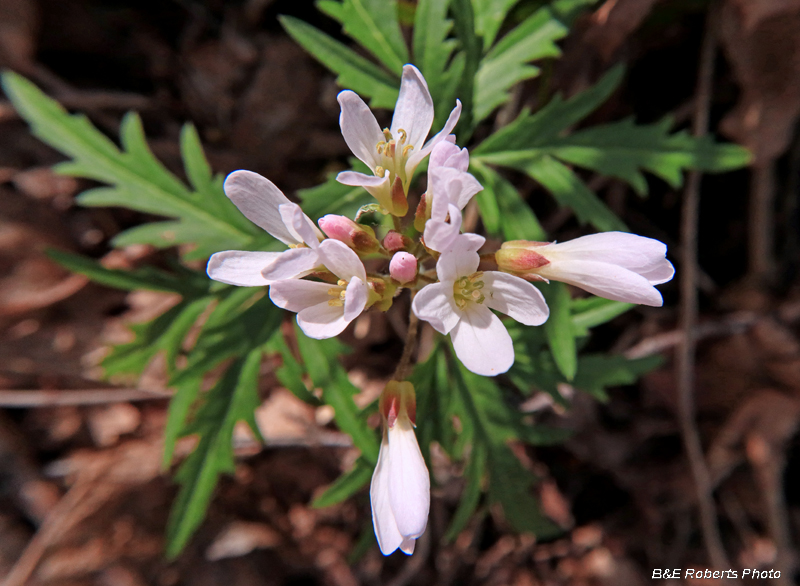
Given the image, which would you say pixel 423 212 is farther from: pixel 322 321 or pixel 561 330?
pixel 561 330

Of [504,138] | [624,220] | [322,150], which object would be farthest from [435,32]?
[624,220]

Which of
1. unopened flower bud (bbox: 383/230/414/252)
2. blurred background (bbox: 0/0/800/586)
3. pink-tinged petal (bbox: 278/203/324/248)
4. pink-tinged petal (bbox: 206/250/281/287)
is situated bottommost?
blurred background (bbox: 0/0/800/586)

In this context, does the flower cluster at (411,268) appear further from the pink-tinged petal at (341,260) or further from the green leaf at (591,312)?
the green leaf at (591,312)

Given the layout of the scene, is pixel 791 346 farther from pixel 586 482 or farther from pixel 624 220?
pixel 586 482

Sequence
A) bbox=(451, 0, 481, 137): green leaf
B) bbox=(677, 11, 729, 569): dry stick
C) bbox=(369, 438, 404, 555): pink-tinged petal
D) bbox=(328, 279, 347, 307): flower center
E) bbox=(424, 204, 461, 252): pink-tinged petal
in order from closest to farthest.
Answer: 1. bbox=(424, 204, 461, 252): pink-tinged petal
2. bbox=(369, 438, 404, 555): pink-tinged petal
3. bbox=(328, 279, 347, 307): flower center
4. bbox=(451, 0, 481, 137): green leaf
5. bbox=(677, 11, 729, 569): dry stick

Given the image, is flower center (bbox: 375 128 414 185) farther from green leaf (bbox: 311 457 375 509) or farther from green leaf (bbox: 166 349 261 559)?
green leaf (bbox: 311 457 375 509)

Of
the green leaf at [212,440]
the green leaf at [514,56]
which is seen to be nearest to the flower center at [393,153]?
the green leaf at [514,56]

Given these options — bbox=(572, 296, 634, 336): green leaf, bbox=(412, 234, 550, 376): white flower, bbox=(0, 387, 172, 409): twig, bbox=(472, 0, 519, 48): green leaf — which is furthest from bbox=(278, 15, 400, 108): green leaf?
bbox=(0, 387, 172, 409): twig
